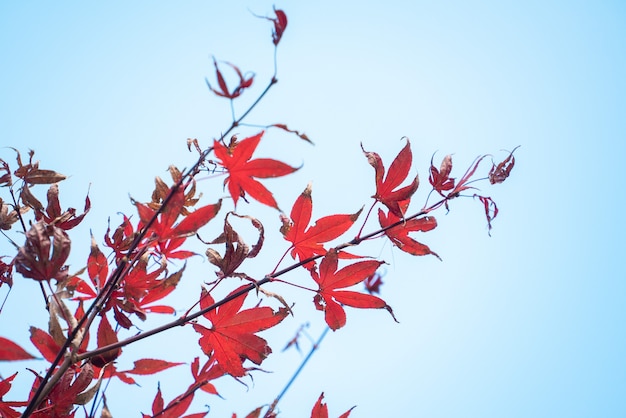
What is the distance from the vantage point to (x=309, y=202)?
1.27 m

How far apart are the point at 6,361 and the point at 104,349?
0.55 feet

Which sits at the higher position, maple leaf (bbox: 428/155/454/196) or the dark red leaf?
maple leaf (bbox: 428/155/454/196)

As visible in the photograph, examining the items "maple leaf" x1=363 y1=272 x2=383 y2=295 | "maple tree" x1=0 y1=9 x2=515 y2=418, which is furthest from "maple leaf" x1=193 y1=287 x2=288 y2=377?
"maple leaf" x1=363 y1=272 x2=383 y2=295

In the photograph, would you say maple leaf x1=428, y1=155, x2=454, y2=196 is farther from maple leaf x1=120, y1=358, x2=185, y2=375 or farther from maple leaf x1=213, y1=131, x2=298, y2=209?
maple leaf x1=120, y1=358, x2=185, y2=375

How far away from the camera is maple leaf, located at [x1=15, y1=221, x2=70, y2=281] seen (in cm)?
98

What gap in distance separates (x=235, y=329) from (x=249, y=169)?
0.38 meters

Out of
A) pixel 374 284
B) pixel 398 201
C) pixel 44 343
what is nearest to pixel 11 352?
pixel 44 343

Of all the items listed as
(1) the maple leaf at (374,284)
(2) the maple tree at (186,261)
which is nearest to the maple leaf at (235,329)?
(2) the maple tree at (186,261)

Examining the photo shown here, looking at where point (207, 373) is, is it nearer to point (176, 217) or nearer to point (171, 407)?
point (171, 407)

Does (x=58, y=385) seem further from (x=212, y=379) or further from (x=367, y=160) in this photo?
(x=367, y=160)

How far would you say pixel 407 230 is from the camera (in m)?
1.32

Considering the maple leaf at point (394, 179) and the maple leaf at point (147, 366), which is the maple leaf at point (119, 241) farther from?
the maple leaf at point (394, 179)

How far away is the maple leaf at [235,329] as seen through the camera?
1.22m

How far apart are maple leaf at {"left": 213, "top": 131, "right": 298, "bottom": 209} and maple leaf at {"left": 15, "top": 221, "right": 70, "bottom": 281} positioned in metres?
0.33
